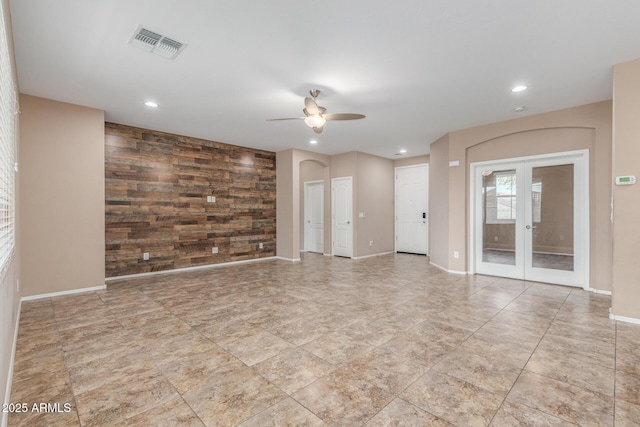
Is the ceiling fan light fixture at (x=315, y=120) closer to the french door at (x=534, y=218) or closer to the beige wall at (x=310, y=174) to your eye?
the french door at (x=534, y=218)

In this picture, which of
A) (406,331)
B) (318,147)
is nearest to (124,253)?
(318,147)

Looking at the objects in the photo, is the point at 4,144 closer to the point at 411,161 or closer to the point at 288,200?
the point at 288,200

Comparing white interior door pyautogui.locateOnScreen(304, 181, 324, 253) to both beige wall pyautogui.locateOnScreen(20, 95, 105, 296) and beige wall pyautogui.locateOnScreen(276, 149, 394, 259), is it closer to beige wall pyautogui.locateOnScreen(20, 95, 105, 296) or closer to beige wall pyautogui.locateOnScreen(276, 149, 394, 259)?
beige wall pyautogui.locateOnScreen(276, 149, 394, 259)

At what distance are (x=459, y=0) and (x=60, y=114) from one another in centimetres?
512

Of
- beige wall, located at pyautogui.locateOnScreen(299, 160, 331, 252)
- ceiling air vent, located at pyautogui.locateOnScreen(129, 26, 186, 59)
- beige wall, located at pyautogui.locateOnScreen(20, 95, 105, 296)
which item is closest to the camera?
ceiling air vent, located at pyautogui.locateOnScreen(129, 26, 186, 59)

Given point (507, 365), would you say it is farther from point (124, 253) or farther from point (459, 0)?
point (124, 253)

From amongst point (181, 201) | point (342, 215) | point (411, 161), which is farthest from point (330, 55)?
point (411, 161)

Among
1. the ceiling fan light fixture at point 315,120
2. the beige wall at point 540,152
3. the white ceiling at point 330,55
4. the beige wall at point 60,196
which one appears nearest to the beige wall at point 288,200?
the white ceiling at point 330,55

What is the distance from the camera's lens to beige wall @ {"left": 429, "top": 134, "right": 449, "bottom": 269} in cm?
604

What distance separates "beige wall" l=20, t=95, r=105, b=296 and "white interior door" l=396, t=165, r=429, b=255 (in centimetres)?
693

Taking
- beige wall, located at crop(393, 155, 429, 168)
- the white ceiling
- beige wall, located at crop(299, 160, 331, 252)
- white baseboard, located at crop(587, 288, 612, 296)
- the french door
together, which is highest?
the white ceiling

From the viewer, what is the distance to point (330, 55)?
303 centimetres

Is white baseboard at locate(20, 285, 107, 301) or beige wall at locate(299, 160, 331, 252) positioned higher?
beige wall at locate(299, 160, 331, 252)

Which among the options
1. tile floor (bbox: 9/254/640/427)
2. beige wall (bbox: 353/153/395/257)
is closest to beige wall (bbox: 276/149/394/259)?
beige wall (bbox: 353/153/395/257)
